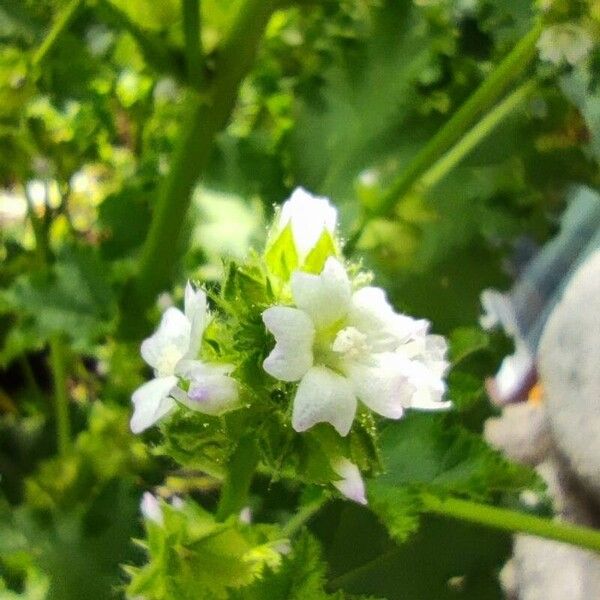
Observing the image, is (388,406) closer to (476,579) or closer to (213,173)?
(476,579)

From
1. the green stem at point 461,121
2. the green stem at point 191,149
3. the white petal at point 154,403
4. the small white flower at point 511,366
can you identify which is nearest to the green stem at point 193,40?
the green stem at point 191,149

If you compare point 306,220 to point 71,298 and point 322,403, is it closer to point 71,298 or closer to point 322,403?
point 322,403

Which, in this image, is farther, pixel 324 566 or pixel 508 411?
pixel 508 411

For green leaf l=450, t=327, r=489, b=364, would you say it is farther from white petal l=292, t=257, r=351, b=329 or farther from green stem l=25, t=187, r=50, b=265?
green stem l=25, t=187, r=50, b=265

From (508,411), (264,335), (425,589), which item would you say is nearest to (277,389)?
(264,335)

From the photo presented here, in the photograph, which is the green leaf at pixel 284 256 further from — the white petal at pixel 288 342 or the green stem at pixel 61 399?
the green stem at pixel 61 399

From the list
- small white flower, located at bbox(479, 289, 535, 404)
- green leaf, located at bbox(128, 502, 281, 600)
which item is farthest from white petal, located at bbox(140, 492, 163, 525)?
small white flower, located at bbox(479, 289, 535, 404)
